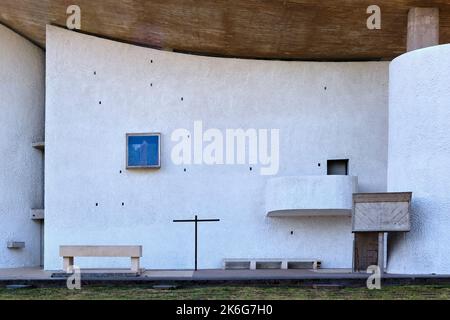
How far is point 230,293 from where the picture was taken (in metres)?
14.2

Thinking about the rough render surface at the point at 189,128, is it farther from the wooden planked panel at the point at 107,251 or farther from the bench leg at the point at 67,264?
the wooden planked panel at the point at 107,251

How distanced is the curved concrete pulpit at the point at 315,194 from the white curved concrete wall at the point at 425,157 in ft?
10.2

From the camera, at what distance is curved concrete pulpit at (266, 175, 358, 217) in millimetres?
21516

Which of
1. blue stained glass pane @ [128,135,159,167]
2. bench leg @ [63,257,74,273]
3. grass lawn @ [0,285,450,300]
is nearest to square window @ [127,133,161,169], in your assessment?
blue stained glass pane @ [128,135,159,167]

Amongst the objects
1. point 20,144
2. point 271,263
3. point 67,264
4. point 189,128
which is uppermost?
point 189,128

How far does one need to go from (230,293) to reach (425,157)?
19.5 ft

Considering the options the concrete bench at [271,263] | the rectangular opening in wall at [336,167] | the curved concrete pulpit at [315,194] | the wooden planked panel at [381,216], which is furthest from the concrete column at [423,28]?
the concrete bench at [271,263]

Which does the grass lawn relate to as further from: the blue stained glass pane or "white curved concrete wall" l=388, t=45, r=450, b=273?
the blue stained glass pane

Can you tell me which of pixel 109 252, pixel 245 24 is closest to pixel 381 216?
pixel 109 252

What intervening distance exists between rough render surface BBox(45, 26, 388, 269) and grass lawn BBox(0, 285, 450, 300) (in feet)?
23.4

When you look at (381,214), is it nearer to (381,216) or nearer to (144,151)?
(381,216)

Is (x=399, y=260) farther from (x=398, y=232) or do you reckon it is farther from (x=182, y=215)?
(x=182, y=215)

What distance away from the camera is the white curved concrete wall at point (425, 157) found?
57.7 feet
